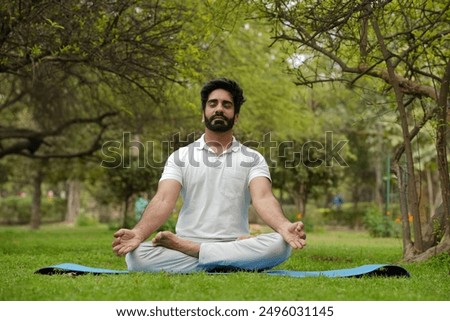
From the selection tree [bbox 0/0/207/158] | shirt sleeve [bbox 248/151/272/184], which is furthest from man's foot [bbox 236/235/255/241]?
tree [bbox 0/0/207/158]

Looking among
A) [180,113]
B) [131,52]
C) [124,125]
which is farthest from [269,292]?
[124,125]

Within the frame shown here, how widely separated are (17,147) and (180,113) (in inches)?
186

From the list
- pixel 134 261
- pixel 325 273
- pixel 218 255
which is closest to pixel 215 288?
pixel 218 255

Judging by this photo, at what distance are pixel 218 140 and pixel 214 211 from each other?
2.37ft

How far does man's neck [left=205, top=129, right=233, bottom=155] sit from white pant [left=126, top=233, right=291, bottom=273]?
999 millimetres

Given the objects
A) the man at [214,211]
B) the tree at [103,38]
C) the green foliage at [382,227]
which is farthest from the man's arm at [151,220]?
the green foliage at [382,227]

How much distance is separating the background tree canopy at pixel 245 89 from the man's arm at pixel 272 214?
2.11 meters

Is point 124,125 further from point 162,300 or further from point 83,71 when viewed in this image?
point 162,300

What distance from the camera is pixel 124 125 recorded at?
61.3ft

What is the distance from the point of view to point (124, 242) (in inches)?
252

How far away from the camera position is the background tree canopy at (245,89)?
9.13m

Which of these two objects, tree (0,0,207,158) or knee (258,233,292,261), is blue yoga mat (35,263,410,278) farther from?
tree (0,0,207,158)

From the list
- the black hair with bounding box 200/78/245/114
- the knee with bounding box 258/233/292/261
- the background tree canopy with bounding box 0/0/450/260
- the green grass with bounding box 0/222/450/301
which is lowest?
the green grass with bounding box 0/222/450/301

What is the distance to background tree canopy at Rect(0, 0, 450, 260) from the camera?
913 cm
